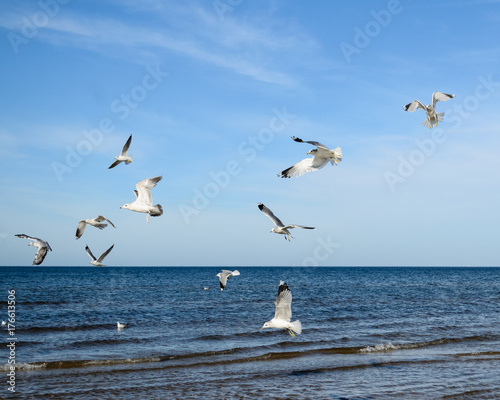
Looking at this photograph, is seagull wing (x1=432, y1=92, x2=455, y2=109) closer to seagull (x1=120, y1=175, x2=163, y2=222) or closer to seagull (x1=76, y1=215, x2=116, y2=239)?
seagull (x1=120, y1=175, x2=163, y2=222)

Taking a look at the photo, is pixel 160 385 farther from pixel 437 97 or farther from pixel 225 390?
pixel 437 97

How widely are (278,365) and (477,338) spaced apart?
28.7ft

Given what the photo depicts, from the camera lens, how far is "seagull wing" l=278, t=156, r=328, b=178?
11.8m

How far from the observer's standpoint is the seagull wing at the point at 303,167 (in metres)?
11.8

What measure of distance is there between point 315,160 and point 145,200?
12.8ft

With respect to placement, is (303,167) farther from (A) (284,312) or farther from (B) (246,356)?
(B) (246,356)

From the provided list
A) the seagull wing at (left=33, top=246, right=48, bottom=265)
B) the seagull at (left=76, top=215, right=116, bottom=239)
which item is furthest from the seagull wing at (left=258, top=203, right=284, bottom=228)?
the seagull wing at (left=33, top=246, right=48, bottom=265)

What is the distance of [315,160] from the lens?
11.7 m

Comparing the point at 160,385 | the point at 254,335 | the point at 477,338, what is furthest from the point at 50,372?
the point at 477,338

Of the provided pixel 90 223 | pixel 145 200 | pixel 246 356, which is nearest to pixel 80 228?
pixel 90 223

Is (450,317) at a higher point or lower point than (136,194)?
lower

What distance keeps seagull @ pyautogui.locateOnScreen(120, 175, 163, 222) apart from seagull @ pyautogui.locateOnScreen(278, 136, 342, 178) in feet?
9.34

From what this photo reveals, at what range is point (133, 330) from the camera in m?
21.0

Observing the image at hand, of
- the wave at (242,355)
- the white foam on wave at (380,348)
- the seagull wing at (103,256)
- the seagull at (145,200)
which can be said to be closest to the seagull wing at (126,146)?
the seagull at (145,200)
